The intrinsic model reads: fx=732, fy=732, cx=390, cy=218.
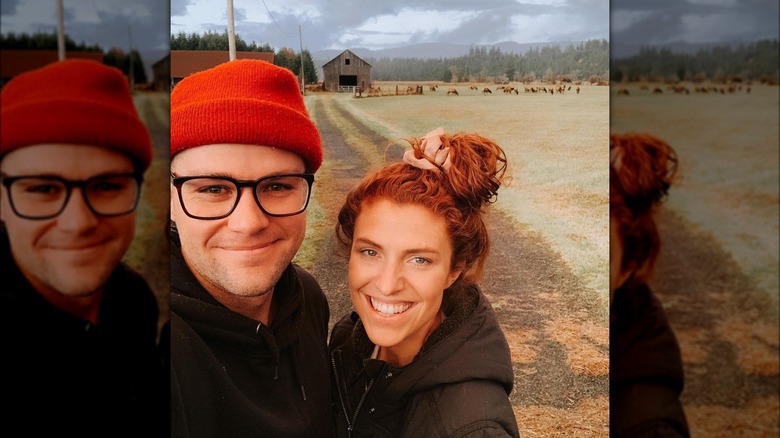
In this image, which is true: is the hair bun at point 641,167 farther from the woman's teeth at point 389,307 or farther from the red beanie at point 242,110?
the red beanie at point 242,110

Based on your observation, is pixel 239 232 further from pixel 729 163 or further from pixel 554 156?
pixel 729 163

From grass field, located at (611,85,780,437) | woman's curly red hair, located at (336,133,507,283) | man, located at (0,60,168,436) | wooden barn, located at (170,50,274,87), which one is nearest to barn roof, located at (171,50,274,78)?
wooden barn, located at (170,50,274,87)

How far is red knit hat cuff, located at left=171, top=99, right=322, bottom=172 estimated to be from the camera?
3246 mm

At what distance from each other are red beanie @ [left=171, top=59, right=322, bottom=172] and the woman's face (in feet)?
1.45

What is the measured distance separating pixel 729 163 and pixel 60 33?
2.64m

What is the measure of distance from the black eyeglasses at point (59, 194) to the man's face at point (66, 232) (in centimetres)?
2

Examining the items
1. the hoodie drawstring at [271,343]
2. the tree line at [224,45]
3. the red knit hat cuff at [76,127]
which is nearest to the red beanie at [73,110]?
the red knit hat cuff at [76,127]

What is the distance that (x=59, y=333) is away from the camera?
8.79ft

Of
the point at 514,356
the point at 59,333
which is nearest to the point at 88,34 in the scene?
the point at 59,333

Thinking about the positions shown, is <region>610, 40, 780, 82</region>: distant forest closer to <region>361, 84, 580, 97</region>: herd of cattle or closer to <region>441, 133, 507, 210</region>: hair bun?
<region>361, 84, 580, 97</region>: herd of cattle

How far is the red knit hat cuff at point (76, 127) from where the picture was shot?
2557mm

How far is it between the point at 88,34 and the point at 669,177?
2.37 metres

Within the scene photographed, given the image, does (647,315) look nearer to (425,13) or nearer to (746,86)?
(746,86)

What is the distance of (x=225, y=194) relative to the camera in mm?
3303
